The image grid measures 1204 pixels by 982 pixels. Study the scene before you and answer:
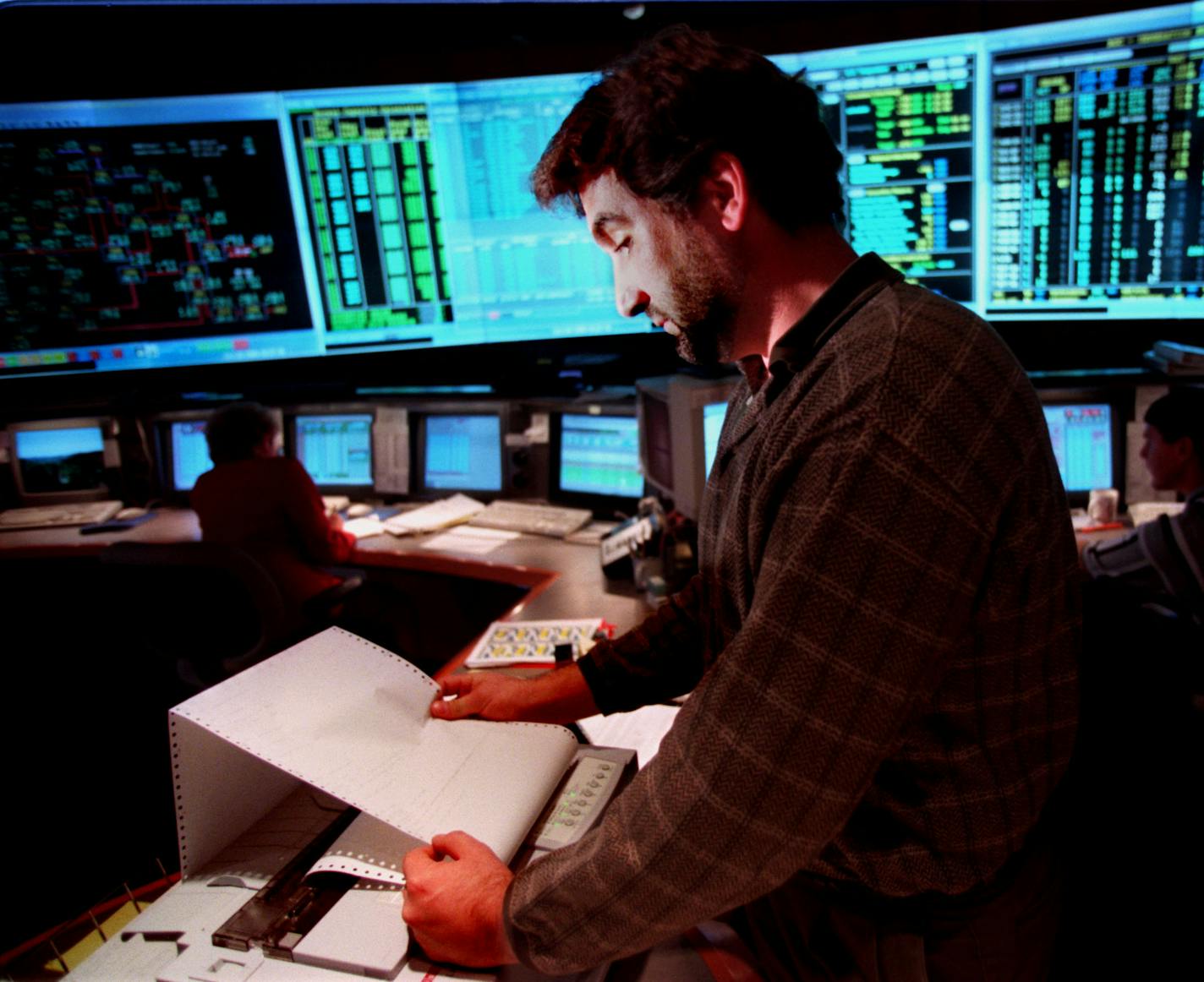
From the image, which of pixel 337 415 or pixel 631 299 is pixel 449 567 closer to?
pixel 337 415

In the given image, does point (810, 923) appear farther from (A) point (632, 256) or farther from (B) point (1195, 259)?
(B) point (1195, 259)

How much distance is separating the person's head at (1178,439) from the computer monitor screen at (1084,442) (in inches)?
9.8

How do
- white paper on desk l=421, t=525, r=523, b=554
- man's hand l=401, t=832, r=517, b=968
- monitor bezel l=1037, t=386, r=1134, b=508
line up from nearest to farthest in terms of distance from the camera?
man's hand l=401, t=832, r=517, b=968 < monitor bezel l=1037, t=386, r=1134, b=508 < white paper on desk l=421, t=525, r=523, b=554

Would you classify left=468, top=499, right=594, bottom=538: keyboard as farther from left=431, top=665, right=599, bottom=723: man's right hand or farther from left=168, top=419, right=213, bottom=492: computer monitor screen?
left=431, top=665, right=599, bottom=723: man's right hand

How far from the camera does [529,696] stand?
120 centimetres

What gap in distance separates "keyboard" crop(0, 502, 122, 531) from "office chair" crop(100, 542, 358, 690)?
1130 millimetres

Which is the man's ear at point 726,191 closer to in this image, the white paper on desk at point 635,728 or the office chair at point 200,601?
the white paper on desk at point 635,728

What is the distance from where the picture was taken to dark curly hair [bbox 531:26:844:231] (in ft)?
2.88

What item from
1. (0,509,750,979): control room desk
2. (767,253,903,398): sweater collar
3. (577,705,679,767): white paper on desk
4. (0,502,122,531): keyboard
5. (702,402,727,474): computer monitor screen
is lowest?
(0,509,750,979): control room desk

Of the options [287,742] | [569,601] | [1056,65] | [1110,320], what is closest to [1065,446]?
[1110,320]

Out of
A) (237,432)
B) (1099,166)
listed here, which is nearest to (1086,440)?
(1099,166)

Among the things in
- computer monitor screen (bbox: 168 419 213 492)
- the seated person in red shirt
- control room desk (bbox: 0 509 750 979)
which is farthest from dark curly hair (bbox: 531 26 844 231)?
computer monitor screen (bbox: 168 419 213 492)

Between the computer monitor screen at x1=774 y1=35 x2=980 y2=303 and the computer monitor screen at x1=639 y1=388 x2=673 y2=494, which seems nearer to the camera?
the computer monitor screen at x1=639 y1=388 x2=673 y2=494

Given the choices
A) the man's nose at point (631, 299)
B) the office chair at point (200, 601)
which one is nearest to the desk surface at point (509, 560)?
the office chair at point (200, 601)
